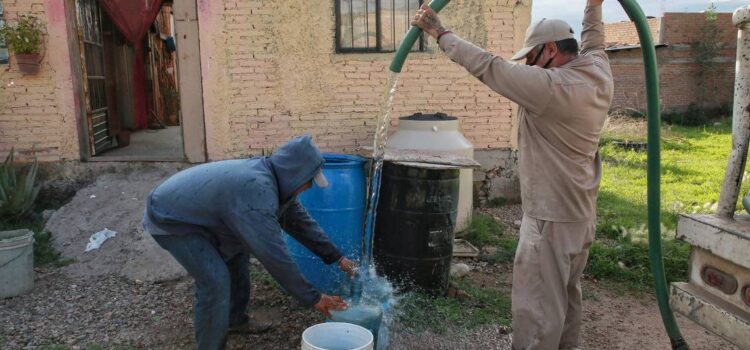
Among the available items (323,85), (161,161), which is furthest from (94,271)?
(323,85)

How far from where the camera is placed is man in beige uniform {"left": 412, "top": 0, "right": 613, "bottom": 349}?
2.74 metres

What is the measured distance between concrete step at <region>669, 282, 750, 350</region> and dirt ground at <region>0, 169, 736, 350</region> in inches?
55.8

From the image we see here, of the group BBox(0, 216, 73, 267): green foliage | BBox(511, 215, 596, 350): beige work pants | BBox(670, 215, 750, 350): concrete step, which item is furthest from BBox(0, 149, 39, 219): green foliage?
BBox(670, 215, 750, 350): concrete step

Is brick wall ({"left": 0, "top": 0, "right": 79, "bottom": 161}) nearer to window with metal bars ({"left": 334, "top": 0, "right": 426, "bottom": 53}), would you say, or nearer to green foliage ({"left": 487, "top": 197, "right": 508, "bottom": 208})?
window with metal bars ({"left": 334, "top": 0, "right": 426, "bottom": 53})

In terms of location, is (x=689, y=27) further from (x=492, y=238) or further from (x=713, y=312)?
(x=713, y=312)

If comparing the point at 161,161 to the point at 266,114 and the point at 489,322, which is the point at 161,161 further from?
the point at 489,322

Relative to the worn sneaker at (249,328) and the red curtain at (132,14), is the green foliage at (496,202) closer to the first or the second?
the worn sneaker at (249,328)

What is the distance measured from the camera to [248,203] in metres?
2.67

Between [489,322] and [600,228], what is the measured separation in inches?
103

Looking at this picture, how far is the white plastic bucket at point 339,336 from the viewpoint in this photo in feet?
8.45

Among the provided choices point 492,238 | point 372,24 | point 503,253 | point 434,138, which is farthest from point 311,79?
point 503,253

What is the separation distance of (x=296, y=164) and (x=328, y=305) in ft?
2.32

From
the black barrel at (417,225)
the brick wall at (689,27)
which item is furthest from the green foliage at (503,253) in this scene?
the brick wall at (689,27)

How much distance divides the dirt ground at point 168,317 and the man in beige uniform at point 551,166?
82cm
